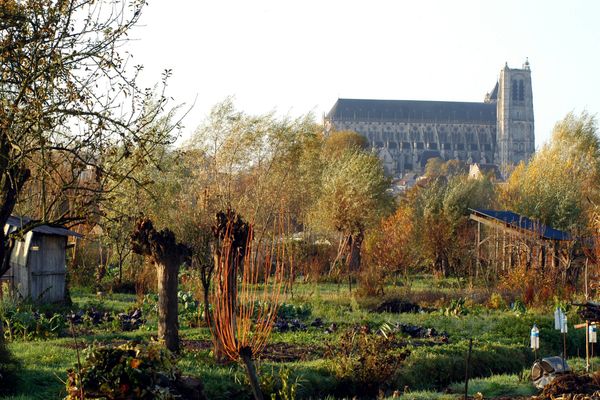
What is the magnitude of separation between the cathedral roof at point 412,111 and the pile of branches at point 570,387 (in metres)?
138

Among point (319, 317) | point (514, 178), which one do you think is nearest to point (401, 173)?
point (514, 178)

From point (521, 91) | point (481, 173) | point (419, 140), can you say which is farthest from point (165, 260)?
point (521, 91)

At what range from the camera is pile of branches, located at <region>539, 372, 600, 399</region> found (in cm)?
962

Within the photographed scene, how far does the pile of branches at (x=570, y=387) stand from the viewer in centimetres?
962

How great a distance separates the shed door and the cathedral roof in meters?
129

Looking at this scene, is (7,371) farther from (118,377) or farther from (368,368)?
(368,368)

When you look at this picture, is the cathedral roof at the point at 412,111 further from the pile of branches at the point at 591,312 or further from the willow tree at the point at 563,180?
the pile of branches at the point at 591,312

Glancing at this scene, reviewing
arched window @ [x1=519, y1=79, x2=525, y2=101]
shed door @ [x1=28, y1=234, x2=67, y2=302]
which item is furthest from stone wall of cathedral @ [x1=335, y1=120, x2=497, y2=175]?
shed door @ [x1=28, y1=234, x2=67, y2=302]

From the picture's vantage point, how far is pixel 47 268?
18.9 m

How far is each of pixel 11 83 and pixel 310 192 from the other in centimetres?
2719

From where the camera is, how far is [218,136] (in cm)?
3316

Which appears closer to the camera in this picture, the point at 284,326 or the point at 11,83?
the point at 11,83

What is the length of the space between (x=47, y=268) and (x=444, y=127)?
13664cm

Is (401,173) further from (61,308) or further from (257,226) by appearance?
(61,308)
